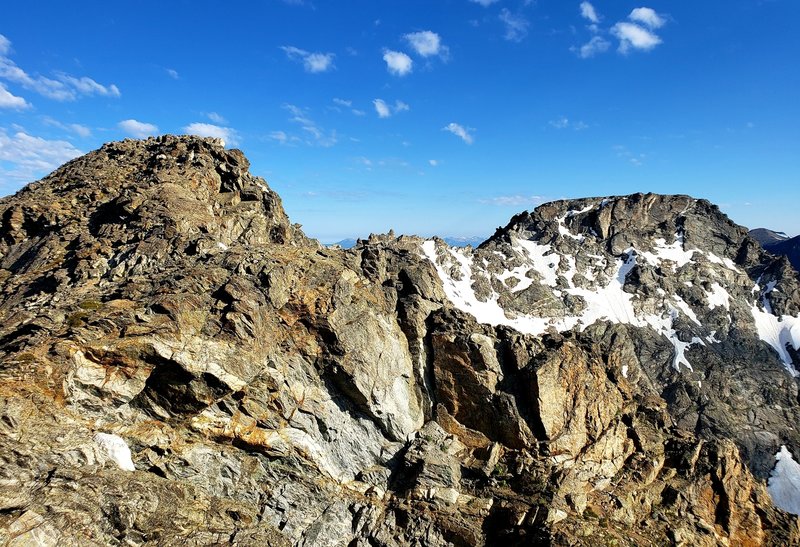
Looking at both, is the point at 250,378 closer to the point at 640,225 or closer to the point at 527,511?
the point at 527,511

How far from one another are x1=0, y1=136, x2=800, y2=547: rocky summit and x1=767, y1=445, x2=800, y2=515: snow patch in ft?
250

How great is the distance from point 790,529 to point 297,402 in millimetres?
43551

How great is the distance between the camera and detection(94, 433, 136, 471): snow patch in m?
22.8

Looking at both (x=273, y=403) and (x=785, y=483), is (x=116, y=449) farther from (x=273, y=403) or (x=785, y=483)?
(x=785, y=483)

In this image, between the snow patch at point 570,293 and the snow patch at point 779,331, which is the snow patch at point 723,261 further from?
the snow patch at point 779,331

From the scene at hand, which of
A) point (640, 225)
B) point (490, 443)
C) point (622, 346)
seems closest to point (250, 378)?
point (490, 443)

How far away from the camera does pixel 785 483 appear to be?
98.4 meters

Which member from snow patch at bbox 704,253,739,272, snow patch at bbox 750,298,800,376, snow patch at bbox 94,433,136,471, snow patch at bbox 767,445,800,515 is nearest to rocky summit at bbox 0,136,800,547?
snow patch at bbox 94,433,136,471

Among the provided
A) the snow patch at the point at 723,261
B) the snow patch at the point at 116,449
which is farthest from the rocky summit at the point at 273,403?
the snow patch at the point at 723,261

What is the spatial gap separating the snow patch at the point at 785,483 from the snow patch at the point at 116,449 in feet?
409

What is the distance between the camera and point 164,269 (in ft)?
115

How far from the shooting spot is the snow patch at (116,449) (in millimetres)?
22797

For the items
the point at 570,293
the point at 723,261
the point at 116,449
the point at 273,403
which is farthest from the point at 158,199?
the point at 723,261

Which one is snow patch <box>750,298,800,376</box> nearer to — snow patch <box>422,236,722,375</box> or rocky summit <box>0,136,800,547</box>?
snow patch <box>422,236,722,375</box>
